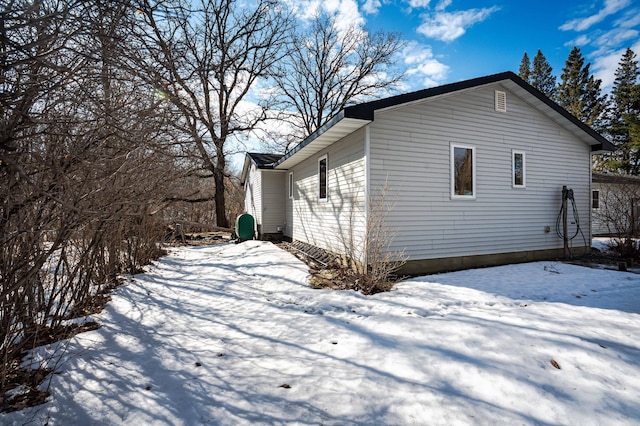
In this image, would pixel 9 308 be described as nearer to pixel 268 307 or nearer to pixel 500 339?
pixel 268 307

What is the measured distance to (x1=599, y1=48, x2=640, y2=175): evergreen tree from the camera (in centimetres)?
2423

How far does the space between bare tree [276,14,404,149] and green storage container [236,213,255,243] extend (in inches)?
390

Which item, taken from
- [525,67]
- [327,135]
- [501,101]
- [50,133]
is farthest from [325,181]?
[525,67]

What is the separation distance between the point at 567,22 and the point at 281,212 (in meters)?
12.9

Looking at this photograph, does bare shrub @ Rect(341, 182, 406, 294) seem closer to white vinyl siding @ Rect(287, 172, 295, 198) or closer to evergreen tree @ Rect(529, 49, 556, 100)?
white vinyl siding @ Rect(287, 172, 295, 198)

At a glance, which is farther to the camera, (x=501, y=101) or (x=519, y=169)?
(x=519, y=169)

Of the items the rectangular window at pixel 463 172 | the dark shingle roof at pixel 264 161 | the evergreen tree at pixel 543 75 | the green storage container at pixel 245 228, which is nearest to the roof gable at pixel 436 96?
the rectangular window at pixel 463 172

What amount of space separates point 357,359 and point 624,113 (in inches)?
1370

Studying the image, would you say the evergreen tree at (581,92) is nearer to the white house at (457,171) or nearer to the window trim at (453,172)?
the white house at (457,171)

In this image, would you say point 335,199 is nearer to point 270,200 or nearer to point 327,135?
point 327,135

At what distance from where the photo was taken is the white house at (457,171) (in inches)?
244

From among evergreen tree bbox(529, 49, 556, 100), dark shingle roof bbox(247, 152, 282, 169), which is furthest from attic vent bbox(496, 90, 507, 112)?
evergreen tree bbox(529, 49, 556, 100)

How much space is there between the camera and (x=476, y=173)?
707cm

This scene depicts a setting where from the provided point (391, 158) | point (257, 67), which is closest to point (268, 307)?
point (391, 158)
